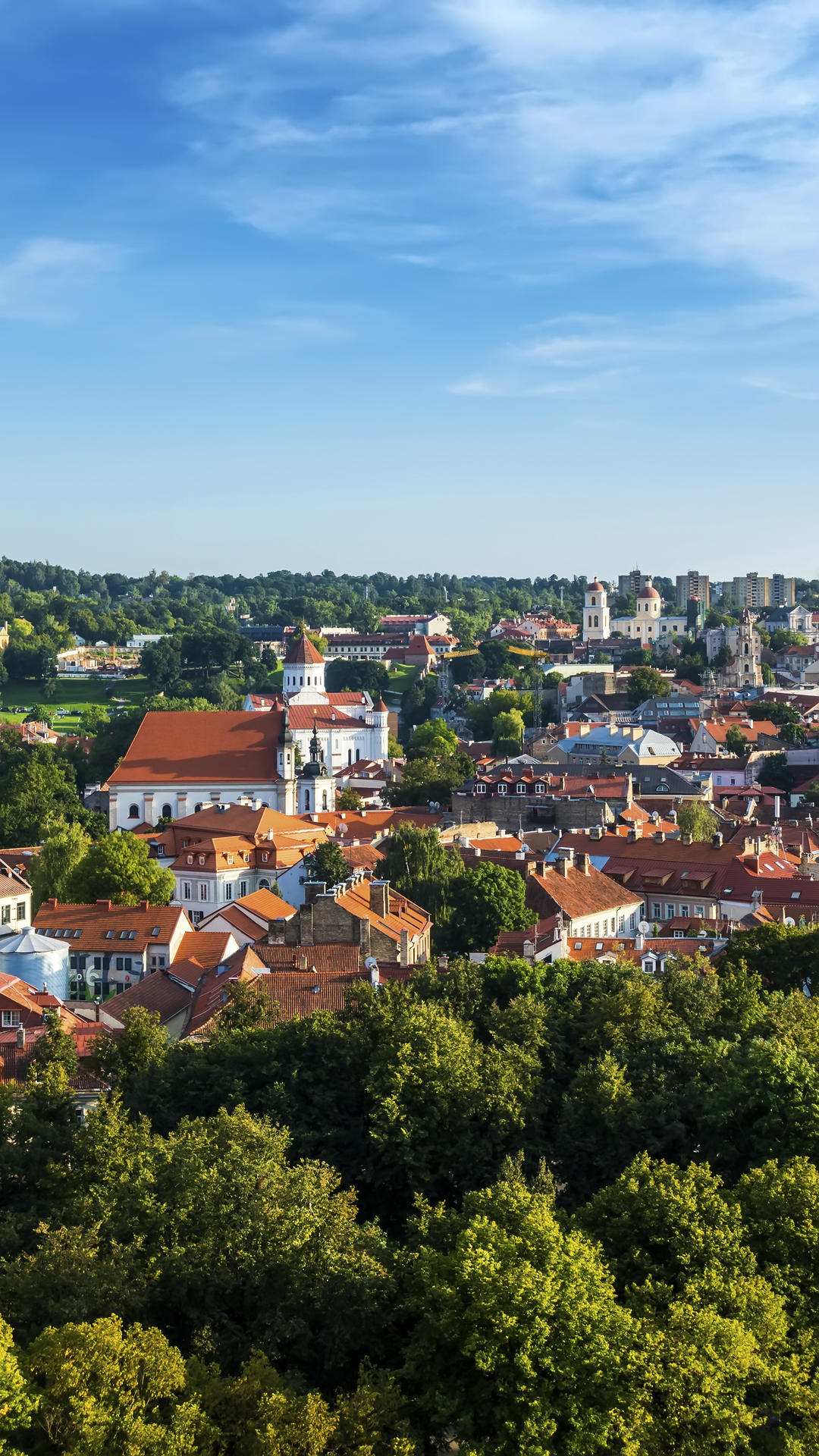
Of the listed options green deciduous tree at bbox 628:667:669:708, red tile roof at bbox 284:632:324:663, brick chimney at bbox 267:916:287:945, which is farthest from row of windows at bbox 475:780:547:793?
green deciduous tree at bbox 628:667:669:708

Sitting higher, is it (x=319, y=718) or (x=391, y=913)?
(x=319, y=718)

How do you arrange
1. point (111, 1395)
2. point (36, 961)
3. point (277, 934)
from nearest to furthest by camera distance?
1. point (111, 1395)
2. point (277, 934)
3. point (36, 961)

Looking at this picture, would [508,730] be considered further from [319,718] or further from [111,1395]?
[111,1395]

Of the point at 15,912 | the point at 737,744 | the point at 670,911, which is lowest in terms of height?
the point at 670,911

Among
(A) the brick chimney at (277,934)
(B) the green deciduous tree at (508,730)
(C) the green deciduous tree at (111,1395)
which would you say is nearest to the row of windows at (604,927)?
(A) the brick chimney at (277,934)

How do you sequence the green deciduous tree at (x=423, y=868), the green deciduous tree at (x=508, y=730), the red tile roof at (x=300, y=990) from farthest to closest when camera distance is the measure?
the green deciduous tree at (x=508, y=730) → the green deciduous tree at (x=423, y=868) → the red tile roof at (x=300, y=990)

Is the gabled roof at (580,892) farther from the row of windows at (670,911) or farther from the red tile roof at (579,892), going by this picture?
the row of windows at (670,911)

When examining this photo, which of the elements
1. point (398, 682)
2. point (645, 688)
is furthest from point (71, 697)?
point (645, 688)
